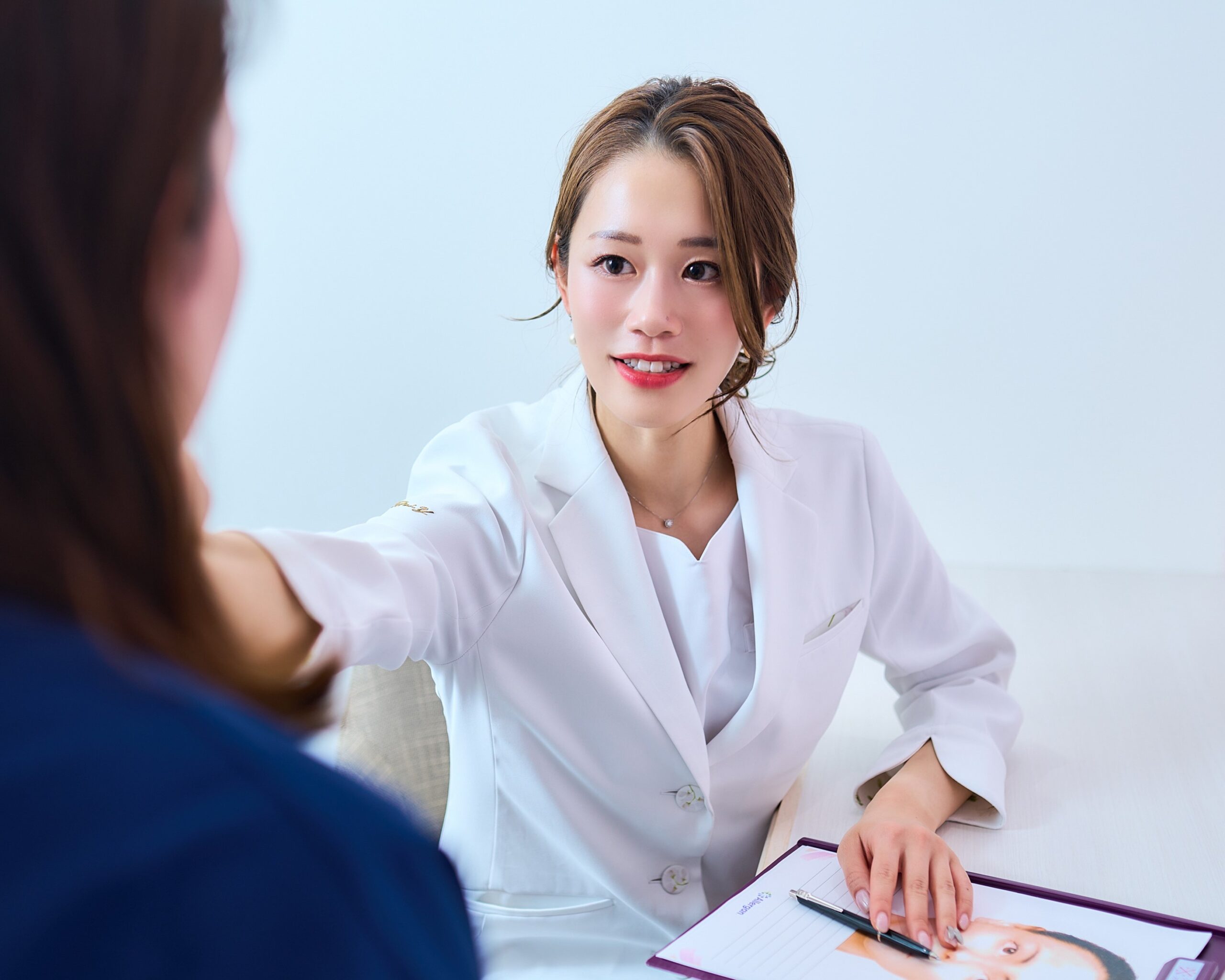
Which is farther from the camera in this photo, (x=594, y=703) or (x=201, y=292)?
(x=594, y=703)

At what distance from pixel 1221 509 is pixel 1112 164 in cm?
73

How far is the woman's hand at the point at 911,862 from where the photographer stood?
89 centimetres

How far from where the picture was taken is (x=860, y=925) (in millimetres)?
890

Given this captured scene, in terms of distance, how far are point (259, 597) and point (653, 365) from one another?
583 mm

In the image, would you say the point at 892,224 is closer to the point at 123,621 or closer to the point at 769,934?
the point at 769,934

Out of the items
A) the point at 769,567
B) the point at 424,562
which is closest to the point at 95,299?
the point at 424,562

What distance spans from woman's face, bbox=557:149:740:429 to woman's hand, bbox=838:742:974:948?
1.57 ft

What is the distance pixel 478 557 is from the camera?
1100mm

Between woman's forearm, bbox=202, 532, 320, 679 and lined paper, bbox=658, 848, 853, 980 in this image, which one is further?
lined paper, bbox=658, 848, 853, 980

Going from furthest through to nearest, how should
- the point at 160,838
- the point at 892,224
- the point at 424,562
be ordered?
the point at 892,224 < the point at 424,562 < the point at 160,838

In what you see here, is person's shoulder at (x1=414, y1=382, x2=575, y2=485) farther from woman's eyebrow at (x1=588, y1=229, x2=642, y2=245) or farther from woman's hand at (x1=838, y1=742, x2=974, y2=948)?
woman's hand at (x1=838, y1=742, x2=974, y2=948)

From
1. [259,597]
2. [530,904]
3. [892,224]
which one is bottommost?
[530,904]

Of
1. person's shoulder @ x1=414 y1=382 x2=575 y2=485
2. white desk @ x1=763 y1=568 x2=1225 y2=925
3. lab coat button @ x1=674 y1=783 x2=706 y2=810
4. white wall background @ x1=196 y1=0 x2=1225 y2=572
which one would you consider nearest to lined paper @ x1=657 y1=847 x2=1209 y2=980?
white desk @ x1=763 y1=568 x2=1225 y2=925

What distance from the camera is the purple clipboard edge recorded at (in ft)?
2.67
